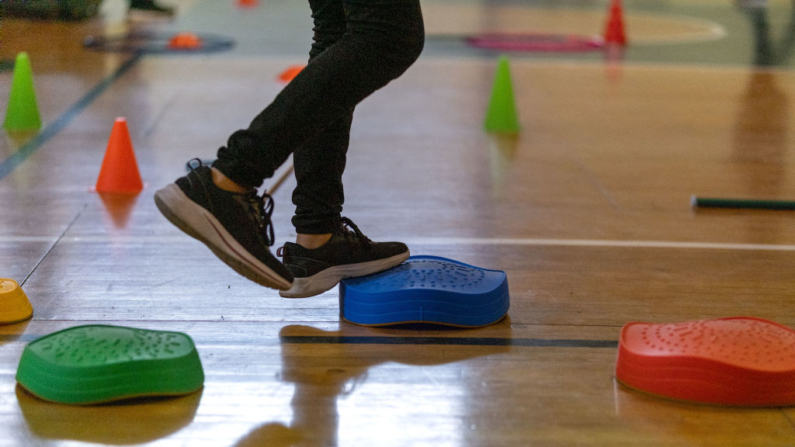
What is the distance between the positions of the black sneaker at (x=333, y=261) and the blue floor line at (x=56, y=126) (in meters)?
1.48

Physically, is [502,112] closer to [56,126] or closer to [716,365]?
[56,126]

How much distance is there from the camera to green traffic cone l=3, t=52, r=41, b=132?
3258 mm

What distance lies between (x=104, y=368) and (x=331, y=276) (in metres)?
0.53

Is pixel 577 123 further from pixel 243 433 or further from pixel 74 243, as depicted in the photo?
pixel 243 433

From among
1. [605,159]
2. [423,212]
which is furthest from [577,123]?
[423,212]

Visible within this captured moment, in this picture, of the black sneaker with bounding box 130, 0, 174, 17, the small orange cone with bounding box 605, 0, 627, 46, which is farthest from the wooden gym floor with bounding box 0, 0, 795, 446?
the black sneaker with bounding box 130, 0, 174, 17

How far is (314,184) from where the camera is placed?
1635 mm

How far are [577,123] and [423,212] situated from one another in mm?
1482

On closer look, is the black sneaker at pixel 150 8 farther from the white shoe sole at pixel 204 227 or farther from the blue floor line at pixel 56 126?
the white shoe sole at pixel 204 227

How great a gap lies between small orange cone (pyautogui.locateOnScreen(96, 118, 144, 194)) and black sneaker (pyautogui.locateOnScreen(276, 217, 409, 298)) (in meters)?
1.05

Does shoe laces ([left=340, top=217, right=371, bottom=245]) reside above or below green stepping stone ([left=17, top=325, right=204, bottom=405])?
above

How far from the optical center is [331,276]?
65.5 inches

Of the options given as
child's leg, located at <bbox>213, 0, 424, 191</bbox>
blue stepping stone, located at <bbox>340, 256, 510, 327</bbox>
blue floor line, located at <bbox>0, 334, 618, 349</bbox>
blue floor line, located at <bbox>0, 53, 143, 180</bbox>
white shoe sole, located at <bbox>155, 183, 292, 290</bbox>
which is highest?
child's leg, located at <bbox>213, 0, 424, 191</bbox>

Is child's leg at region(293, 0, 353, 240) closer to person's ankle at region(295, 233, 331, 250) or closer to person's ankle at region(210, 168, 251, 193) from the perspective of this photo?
person's ankle at region(295, 233, 331, 250)
